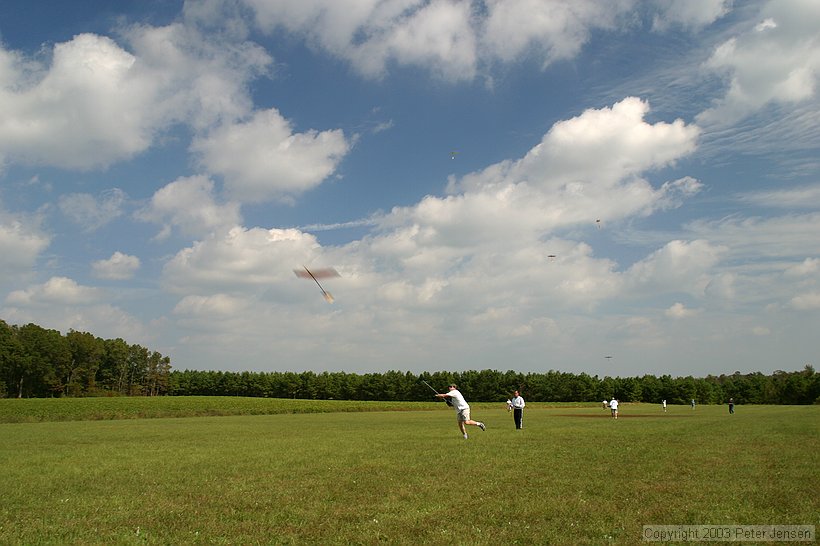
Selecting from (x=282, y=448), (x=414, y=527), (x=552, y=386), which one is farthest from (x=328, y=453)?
(x=552, y=386)

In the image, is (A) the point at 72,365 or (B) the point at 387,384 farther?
(B) the point at 387,384

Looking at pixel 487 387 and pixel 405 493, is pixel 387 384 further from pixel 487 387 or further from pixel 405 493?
pixel 405 493

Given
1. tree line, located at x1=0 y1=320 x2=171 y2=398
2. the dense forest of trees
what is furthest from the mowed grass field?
the dense forest of trees

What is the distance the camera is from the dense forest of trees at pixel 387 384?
15150cm

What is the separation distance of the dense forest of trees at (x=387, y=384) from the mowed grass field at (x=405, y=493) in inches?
5488

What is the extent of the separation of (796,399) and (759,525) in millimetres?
174394

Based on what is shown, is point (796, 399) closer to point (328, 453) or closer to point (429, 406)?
point (429, 406)

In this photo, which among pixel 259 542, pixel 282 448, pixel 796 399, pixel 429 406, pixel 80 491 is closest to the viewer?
pixel 259 542

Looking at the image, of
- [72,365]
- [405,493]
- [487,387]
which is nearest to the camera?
[405,493]

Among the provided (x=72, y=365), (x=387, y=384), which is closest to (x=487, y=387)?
(x=387, y=384)

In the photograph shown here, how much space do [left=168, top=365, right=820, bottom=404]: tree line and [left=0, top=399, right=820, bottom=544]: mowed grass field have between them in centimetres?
14281

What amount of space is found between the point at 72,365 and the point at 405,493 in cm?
15904

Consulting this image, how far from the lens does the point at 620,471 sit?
16.0 metres

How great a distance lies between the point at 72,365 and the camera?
146125 mm
